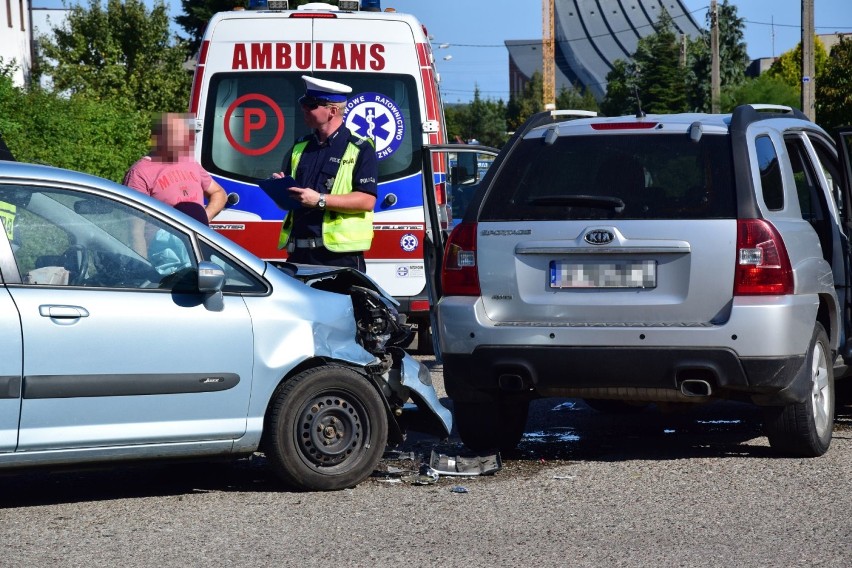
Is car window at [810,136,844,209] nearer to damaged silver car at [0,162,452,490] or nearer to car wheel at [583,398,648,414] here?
car wheel at [583,398,648,414]

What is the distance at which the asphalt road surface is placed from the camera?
16.9ft

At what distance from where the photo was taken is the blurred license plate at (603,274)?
6609mm

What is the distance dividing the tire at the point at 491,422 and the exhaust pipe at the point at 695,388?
884mm

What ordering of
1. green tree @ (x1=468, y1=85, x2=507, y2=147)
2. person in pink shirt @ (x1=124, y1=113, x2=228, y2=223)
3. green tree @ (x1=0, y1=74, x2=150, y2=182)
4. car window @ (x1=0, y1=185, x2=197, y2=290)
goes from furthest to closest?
1. green tree @ (x1=468, y1=85, x2=507, y2=147)
2. green tree @ (x1=0, y1=74, x2=150, y2=182)
3. person in pink shirt @ (x1=124, y1=113, x2=228, y2=223)
4. car window @ (x1=0, y1=185, x2=197, y2=290)

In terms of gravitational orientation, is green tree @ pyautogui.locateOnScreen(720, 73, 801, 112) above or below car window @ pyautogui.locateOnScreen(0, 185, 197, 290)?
above

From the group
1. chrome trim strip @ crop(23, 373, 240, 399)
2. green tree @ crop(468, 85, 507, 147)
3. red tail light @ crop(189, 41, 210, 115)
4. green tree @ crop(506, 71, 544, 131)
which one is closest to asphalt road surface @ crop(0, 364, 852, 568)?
chrome trim strip @ crop(23, 373, 240, 399)

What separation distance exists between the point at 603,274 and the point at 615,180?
0.50 metres

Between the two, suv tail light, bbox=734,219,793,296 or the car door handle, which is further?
suv tail light, bbox=734,219,793,296

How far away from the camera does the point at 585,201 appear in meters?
6.80

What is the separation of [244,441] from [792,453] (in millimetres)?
2785

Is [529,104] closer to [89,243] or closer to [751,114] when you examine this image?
[751,114]

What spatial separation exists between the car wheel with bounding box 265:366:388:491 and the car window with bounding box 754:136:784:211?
2.08 m

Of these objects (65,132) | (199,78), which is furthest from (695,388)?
(65,132)

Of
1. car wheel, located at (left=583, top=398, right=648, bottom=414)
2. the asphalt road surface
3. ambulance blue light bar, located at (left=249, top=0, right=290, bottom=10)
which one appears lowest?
car wheel, located at (left=583, top=398, right=648, bottom=414)
